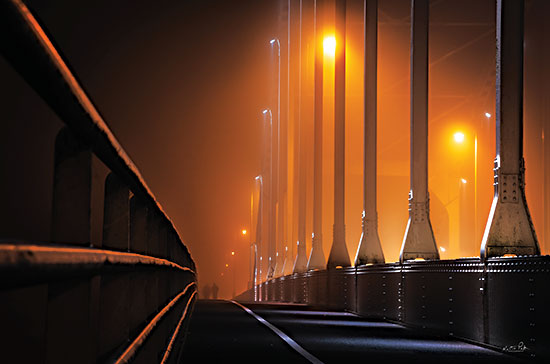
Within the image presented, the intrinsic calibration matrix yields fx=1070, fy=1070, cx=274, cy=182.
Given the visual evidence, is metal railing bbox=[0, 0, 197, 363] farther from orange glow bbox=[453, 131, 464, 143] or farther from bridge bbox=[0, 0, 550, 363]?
orange glow bbox=[453, 131, 464, 143]

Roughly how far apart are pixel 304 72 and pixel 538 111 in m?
17.7

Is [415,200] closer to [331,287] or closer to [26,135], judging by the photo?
[331,287]

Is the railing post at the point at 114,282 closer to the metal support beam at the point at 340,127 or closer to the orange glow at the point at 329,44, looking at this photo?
the metal support beam at the point at 340,127

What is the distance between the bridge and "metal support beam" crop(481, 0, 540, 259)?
2 cm

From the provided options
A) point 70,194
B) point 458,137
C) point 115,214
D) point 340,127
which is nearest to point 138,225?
point 115,214

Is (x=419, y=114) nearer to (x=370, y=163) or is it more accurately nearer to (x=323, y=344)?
(x=370, y=163)

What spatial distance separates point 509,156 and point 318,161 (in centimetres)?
2760

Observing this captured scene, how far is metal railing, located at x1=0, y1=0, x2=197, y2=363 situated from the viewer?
218cm

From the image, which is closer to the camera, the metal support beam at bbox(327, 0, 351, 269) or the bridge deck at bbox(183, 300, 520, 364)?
the bridge deck at bbox(183, 300, 520, 364)

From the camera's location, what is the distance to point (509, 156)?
1406cm

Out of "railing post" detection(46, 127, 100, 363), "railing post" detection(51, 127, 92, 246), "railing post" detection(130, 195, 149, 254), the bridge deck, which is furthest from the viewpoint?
the bridge deck
